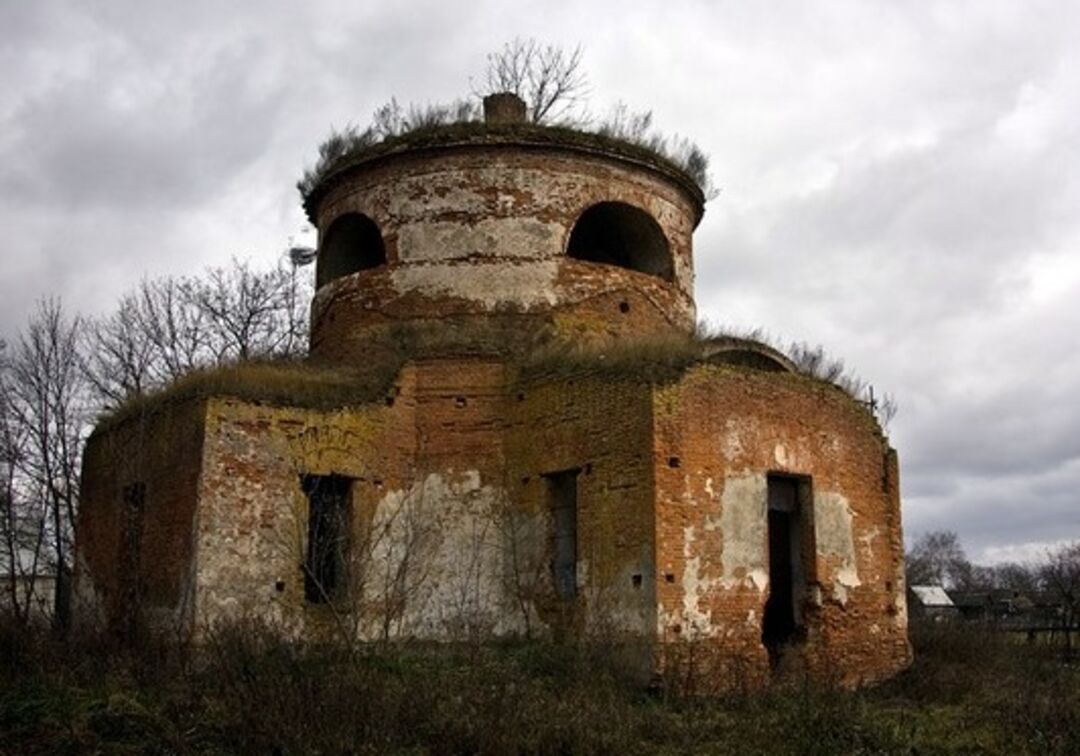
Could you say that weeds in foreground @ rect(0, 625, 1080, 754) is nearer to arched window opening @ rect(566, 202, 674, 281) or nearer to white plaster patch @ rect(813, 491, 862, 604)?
white plaster patch @ rect(813, 491, 862, 604)

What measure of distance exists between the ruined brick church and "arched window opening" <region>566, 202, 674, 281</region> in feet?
0.32

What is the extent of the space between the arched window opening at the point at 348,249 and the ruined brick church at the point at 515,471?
52cm

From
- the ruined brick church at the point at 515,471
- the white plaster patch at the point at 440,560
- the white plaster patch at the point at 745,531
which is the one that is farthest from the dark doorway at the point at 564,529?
the white plaster patch at the point at 745,531

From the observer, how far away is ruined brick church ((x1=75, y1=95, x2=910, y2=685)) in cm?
1196

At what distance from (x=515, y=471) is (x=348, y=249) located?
504cm

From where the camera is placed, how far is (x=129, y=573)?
1316cm

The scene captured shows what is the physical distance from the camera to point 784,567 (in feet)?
45.4

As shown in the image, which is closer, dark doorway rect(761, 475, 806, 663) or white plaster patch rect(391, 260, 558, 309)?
dark doorway rect(761, 475, 806, 663)

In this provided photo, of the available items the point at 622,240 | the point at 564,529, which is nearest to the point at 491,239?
the point at 622,240

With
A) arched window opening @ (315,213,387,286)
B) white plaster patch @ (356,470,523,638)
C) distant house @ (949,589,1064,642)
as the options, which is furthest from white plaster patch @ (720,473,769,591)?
distant house @ (949,589,1064,642)

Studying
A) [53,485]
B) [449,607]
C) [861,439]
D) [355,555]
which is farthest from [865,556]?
[53,485]

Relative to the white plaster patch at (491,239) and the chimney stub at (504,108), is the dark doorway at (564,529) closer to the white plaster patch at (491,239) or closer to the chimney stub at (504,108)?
the white plaster patch at (491,239)

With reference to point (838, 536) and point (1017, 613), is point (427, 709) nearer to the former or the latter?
point (838, 536)

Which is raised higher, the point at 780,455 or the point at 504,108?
the point at 504,108
